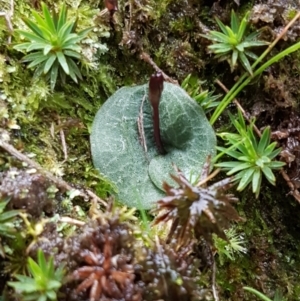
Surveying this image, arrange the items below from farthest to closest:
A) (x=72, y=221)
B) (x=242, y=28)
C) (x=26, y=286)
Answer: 1. (x=242, y=28)
2. (x=72, y=221)
3. (x=26, y=286)

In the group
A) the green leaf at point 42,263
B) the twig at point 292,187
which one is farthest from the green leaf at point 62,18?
the twig at point 292,187

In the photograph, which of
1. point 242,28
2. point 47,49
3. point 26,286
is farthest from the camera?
point 242,28

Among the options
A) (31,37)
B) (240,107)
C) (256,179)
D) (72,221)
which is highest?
(31,37)

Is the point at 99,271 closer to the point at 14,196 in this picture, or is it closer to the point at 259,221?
the point at 14,196

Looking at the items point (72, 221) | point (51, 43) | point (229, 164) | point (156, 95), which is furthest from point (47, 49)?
point (229, 164)

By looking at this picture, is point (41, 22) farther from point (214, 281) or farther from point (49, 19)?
point (214, 281)

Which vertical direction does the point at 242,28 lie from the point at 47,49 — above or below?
above

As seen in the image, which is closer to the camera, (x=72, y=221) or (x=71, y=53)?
(x=72, y=221)

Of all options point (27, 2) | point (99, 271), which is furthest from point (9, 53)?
point (99, 271)
